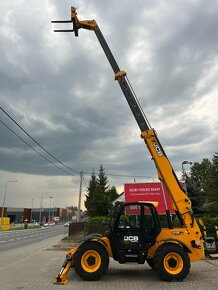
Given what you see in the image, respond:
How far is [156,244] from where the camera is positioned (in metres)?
10.2

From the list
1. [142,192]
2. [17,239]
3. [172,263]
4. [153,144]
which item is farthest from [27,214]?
[172,263]

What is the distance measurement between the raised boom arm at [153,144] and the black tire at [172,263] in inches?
44.6

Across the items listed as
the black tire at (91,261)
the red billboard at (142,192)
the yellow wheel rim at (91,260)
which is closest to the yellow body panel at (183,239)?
the black tire at (91,261)

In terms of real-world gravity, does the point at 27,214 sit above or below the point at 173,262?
above

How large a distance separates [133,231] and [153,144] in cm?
299

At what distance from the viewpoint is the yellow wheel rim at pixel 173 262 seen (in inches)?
380

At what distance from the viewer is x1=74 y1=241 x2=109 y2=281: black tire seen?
966 centimetres

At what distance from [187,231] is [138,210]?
1.59 meters

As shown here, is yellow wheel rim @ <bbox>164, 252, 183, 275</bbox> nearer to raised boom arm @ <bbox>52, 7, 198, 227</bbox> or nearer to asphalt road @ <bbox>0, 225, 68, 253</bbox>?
raised boom arm @ <bbox>52, 7, 198, 227</bbox>

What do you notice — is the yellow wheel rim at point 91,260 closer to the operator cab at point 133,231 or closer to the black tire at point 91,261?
the black tire at point 91,261

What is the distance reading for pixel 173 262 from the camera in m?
9.70

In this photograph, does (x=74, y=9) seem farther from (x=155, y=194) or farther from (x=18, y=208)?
(x=18, y=208)

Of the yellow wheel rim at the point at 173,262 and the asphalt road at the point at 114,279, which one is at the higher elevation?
the yellow wheel rim at the point at 173,262

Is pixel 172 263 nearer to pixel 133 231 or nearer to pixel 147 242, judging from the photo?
pixel 147 242
